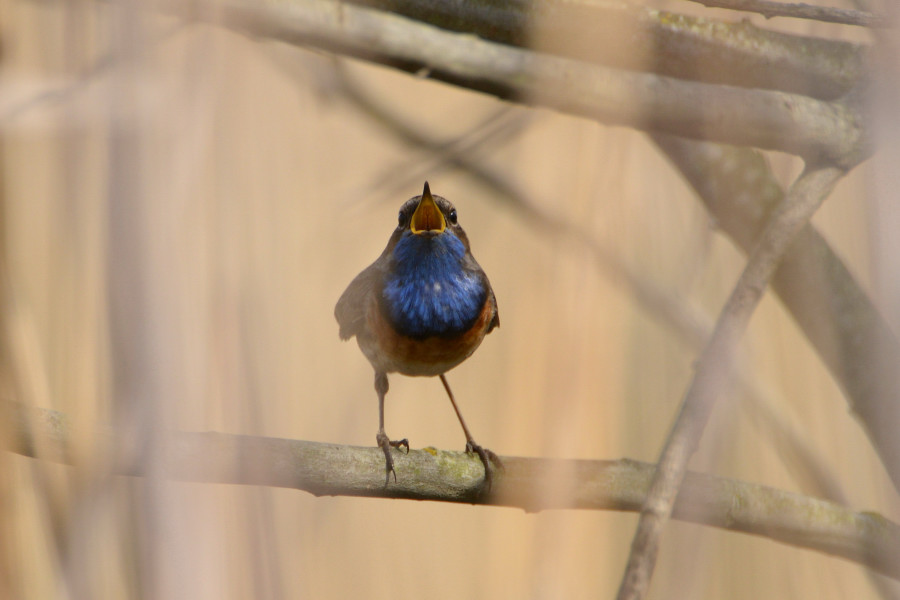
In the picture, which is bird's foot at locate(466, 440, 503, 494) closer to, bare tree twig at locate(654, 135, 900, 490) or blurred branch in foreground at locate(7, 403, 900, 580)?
blurred branch in foreground at locate(7, 403, 900, 580)

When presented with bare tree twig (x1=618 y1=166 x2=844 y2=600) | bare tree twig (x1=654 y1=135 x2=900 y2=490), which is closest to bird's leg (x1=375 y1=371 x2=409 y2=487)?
bare tree twig (x1=618 y1=166 x2=844 y2=600)

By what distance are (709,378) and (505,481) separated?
532mm

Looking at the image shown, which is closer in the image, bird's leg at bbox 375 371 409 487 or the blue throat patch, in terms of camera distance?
bird's leg at bbox 375 371 409 487

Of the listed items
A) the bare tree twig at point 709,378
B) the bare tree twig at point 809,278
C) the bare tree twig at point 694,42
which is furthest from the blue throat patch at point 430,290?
the bare tree twig at point 709,378

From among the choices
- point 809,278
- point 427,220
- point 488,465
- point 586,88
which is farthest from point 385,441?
point 809,278

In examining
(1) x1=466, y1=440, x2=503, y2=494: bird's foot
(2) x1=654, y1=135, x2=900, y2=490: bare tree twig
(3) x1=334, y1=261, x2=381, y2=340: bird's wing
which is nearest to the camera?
(1) x1=466, y1=440, x2=503, y2=494: bird's foot

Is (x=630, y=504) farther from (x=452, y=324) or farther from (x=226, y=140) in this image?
(x=226, y=140)

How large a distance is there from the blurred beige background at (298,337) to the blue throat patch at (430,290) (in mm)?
159

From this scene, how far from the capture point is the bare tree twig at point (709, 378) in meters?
1.20

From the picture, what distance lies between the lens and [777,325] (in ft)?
8.05

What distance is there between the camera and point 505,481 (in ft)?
5.83

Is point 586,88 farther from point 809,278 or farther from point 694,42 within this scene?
point 809,278

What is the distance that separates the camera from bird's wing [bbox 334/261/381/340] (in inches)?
90.4

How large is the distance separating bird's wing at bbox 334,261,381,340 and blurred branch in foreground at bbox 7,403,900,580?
0.60 meters
